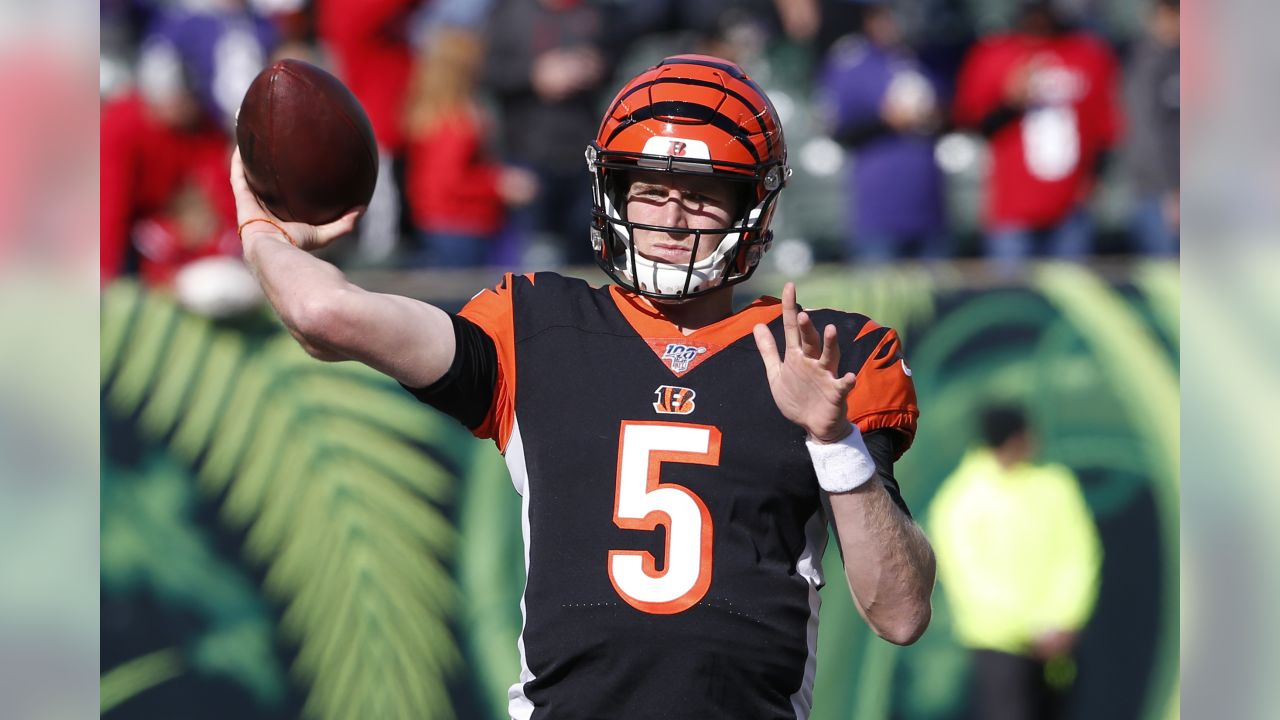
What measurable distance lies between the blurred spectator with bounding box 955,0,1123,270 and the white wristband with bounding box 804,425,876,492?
4.42 m

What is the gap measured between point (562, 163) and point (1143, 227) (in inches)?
97.5

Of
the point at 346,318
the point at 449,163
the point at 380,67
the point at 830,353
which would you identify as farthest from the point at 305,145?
the point at 380,67

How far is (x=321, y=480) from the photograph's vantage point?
566 cm

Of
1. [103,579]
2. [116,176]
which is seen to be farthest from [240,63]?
[103,579]

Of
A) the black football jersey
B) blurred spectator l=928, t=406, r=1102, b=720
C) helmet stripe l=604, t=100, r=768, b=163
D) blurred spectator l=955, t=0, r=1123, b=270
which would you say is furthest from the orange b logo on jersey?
blurred spectator l=955, t=0, r=1123, b=270

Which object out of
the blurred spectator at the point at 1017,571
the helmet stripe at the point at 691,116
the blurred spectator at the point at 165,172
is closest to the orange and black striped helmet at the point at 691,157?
the helmet stripe at the point at 691,116

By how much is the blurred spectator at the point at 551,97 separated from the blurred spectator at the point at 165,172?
4.02 ft

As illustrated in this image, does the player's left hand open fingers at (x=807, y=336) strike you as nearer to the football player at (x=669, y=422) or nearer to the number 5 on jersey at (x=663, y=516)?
the football player at (x=669, y=422)

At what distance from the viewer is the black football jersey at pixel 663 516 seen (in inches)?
95.6

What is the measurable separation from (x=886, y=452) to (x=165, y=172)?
4.26 m

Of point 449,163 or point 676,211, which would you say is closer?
point 676,211

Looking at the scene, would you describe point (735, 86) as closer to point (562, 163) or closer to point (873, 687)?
point (873, 687)

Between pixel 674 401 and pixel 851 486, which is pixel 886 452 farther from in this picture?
pixel 674 401
